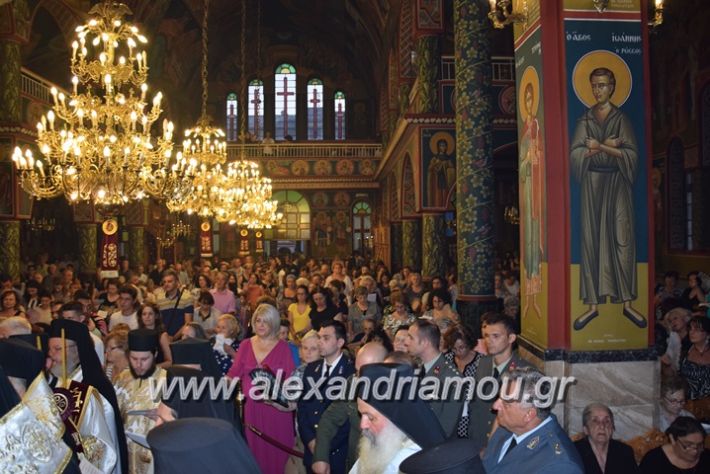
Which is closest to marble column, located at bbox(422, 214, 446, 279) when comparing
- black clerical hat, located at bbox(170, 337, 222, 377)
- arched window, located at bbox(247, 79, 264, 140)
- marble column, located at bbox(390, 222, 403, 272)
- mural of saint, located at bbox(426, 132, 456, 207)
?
mural of saint, located at bbox(426, 132, 456, 207)

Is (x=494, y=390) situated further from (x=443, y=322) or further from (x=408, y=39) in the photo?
(x=408, y=39)

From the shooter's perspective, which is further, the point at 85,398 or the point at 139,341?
the point at 139,341

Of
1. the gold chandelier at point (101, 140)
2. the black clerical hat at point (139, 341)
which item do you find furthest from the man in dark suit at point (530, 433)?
the gold chandelier at point (101, 140)

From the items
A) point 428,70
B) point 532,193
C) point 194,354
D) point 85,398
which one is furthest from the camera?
point 428,70

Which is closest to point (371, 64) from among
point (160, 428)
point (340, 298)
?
point (340, 298)

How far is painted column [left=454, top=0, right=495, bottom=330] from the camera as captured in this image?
1020 cm

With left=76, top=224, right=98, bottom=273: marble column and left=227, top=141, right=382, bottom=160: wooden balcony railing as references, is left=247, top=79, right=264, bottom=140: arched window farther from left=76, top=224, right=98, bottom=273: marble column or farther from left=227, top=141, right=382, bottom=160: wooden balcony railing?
left=76, top=224, right=98, bottom=273: marble column

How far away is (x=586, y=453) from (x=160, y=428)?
10.1 feet

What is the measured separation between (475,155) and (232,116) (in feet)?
91.2

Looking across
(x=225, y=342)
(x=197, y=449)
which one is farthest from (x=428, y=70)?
(x=197, y=449)

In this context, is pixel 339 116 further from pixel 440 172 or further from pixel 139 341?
pixel 139 341

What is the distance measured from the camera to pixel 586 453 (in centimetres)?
430

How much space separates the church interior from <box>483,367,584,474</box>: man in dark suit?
1.23m

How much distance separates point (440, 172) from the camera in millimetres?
15672
